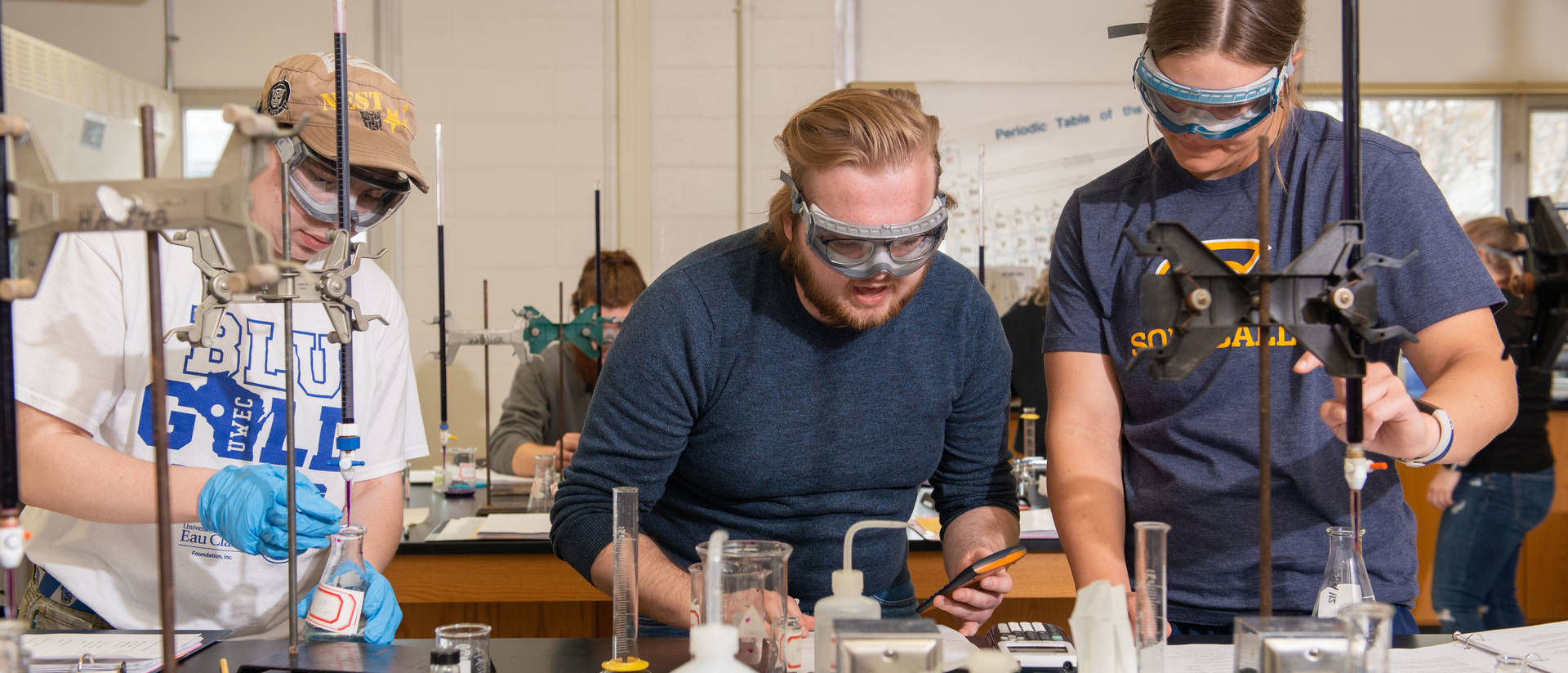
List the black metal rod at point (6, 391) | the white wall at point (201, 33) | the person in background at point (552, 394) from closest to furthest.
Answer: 1. the black metal rod at point (6, 391)
2. the person in background at point (552, 394)
3. the white wall at point (201, 33)

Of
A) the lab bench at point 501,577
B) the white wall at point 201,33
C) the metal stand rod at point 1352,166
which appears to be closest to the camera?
the metal stand rod at point 1352,166

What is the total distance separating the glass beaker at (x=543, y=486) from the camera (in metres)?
2.81

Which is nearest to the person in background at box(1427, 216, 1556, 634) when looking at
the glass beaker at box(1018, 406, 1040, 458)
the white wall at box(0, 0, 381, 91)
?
the glass beaker at box(1018, 406, 1040, 458)

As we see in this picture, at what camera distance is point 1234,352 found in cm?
143

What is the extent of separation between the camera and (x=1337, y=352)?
1.01 m

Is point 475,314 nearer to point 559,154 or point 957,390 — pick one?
point 559,154

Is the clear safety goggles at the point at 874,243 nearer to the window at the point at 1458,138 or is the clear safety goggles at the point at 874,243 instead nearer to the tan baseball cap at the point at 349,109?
the tan baseball cap at the point at 349,109

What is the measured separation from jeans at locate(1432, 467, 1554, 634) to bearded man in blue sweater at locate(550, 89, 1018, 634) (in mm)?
2587

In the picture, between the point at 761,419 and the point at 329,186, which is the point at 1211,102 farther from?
the point at 329,186

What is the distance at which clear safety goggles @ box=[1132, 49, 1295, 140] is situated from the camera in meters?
1.29

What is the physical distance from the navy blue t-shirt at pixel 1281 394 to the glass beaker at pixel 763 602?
62 centimetres

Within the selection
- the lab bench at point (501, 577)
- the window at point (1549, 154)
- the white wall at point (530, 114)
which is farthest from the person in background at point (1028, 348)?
the window at point (1549, 154)

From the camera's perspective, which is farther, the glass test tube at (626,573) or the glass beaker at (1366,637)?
the glass test tube at (626,573)

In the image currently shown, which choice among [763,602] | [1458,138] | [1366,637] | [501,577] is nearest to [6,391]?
[763,602]
